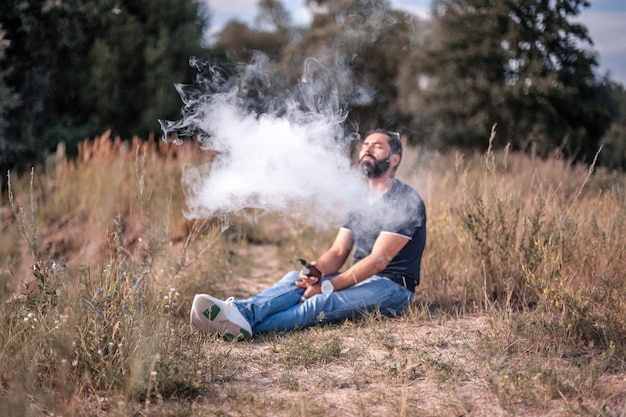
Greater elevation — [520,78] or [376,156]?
[520,78]

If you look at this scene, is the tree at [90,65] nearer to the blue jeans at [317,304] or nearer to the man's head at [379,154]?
the blue jeans at [317,304]

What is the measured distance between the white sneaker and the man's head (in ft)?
4.59

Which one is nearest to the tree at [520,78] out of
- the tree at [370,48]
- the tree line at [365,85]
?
the tree line at [365,85]

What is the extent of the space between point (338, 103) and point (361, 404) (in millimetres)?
2622

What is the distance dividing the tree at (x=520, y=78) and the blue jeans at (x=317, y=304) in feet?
32.1

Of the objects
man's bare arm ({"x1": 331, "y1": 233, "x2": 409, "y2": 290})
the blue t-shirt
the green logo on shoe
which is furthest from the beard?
the green logo on shoe

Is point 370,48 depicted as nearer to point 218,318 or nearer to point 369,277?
point 369,277

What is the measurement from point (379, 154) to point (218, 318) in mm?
1641

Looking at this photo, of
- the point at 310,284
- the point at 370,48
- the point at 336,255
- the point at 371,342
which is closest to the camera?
the point at 371,342

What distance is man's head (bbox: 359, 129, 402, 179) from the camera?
13.8 feet

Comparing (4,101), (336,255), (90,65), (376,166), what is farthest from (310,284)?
(90,65)

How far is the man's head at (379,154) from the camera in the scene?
4211 millimetres

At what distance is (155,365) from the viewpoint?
2832 millimetres

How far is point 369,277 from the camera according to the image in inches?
163
